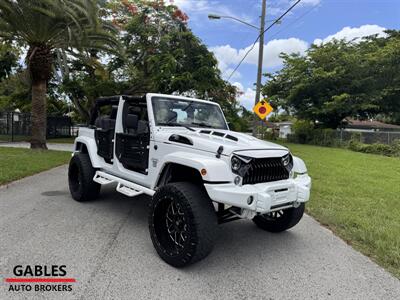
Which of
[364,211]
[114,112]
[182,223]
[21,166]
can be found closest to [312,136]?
[364,211]

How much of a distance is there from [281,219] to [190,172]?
1635 mm

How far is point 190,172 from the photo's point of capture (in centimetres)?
387

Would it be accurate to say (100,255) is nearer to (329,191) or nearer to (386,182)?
(329,191)

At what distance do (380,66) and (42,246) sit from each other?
3160cm

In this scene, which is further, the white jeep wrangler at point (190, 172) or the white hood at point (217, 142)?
the white hood at point (217, 142)

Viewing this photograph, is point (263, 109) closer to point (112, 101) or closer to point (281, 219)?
point (112, 101)

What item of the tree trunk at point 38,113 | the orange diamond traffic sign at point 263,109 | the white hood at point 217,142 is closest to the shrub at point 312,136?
the orange diamond traffic sign at point 263,109

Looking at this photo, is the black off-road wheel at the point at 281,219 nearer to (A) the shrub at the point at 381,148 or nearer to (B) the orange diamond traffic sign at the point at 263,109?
(B) the orange diamond traffic sign at the point at 263,109

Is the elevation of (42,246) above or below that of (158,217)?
below

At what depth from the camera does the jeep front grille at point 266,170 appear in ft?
11.5

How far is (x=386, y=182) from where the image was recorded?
9.34m

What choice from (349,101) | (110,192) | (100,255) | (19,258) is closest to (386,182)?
(110,192)

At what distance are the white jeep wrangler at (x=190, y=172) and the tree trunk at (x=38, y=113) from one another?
9.79m

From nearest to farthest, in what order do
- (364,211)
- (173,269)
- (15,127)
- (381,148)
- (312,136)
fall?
(173,269) < (364,211) < (381,148) < (15,127) < (312,136)
